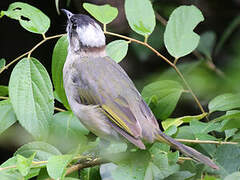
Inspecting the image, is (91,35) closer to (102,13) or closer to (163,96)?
(102,13)

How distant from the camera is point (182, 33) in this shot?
270 centimetres

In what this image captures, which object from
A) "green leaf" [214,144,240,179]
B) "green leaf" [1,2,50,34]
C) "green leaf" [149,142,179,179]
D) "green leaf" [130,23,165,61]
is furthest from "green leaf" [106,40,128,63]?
"green leaf" [130,23,165,61]

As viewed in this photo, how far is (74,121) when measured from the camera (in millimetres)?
2668

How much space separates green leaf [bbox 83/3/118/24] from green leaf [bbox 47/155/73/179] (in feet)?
3.37

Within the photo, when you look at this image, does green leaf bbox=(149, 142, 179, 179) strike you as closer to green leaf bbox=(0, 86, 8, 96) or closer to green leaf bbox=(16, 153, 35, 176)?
green leaf bbox=(16, 153, 35, 176)

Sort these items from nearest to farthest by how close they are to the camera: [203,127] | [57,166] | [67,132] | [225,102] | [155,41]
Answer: [57,166] < [203,127] < [67,132] < [225,102] < [155,41]

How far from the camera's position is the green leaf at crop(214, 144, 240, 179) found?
7.05ft

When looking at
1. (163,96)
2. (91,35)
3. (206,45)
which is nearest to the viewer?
(163,96)

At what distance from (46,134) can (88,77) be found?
572mm

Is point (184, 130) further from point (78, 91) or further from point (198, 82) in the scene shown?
point (78, 91)

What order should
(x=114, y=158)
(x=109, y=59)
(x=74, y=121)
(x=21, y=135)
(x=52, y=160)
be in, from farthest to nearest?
(x=21, y=135) < (x=109, y=59) < (x=74, y=121) < (x=114, y=158) < (x=52, y=160)

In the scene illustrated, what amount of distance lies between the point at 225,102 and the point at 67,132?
1018mm

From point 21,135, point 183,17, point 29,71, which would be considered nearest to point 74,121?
point 29,71

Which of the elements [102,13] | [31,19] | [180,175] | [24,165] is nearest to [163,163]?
[180,175]
